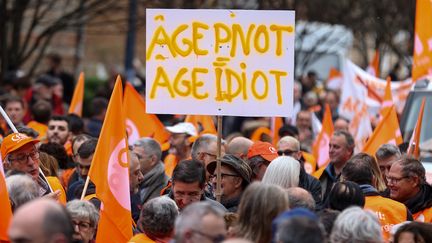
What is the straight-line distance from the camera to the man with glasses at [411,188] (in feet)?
30.8

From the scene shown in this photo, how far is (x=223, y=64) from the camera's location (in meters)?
9.55

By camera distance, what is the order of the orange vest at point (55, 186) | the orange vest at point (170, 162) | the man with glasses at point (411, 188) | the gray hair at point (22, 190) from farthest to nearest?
the orange vest at point (170, 162) → the man with glasses at point (411, 188) → the orange vest at point (55, 186) → the gray hair at point (22, 190)

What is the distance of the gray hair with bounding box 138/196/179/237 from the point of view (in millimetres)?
7469

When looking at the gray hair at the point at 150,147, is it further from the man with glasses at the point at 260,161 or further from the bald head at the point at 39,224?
the bald head at the point at 39,224

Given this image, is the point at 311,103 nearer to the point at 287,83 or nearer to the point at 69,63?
the point at 287,83

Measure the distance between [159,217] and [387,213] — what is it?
6.38ft

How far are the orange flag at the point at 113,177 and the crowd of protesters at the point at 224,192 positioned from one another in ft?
0.79

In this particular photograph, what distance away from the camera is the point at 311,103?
810 inches

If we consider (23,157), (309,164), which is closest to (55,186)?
(23,157)

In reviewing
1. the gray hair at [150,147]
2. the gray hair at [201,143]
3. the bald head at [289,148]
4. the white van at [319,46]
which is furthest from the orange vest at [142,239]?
the white van at [319,46]

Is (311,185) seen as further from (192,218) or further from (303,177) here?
(192,218)

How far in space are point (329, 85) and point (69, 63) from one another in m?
17.2

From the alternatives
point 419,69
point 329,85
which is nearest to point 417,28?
point 419,69

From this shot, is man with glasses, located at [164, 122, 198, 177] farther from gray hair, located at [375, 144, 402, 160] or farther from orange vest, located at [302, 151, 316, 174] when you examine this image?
gray hair, located at [375, 144, 402, 160]
